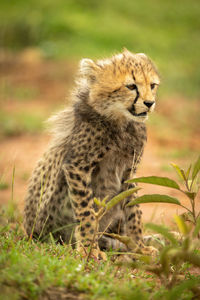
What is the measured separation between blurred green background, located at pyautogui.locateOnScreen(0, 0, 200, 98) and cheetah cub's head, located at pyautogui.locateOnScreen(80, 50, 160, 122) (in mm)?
6453

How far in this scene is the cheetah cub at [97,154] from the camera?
273cm

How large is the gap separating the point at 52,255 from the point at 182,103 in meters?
6.76

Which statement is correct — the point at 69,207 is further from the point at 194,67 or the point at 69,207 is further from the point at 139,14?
the point at 139,14

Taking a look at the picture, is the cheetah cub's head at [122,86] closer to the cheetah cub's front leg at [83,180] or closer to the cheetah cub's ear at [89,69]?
the cheetah cub's ear at [89,69]

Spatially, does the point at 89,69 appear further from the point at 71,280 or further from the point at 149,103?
the point at 71,280

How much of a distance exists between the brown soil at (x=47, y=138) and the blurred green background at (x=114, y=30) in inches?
46.0

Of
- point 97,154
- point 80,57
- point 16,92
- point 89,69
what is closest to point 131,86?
point 89,69

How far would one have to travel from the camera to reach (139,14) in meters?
16.8

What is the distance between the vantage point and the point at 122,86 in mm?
2754

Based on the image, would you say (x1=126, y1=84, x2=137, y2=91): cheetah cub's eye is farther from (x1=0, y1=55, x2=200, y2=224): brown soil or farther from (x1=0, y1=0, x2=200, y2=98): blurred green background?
(x1=0, y1=0, x2=200, y2=98): blurred green background

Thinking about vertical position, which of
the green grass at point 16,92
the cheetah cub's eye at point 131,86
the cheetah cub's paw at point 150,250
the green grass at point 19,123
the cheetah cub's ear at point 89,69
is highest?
the green grass at point 16,92

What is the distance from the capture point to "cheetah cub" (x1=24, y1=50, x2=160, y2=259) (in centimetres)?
273

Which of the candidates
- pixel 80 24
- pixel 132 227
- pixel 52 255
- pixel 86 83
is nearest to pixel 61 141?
pixel 86 83

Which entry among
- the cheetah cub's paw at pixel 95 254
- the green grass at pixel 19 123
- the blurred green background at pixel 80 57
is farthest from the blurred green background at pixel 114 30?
the cheetah cub's paw at pixel 95 254
